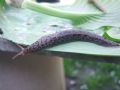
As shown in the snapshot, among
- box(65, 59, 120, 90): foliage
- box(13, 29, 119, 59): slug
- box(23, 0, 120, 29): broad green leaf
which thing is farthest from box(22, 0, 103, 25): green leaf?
box(65, 59, 120, 90): foliage

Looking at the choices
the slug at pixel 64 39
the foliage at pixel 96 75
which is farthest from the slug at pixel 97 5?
the foliage at pixel 96 75

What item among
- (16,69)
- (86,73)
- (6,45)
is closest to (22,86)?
(16,69)

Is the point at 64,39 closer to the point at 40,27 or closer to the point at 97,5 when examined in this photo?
the point at 40,27

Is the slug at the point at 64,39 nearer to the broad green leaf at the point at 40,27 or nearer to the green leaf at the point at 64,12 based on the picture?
the broad green leaf at the point at 40,27

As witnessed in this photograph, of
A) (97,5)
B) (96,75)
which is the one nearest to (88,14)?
(97,5)

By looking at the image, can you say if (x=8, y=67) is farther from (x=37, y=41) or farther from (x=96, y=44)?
(x=96, y=44)

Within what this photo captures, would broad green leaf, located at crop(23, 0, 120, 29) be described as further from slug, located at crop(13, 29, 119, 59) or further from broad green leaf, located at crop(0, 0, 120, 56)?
slug, located at crop(13, 29, 119, 59)
